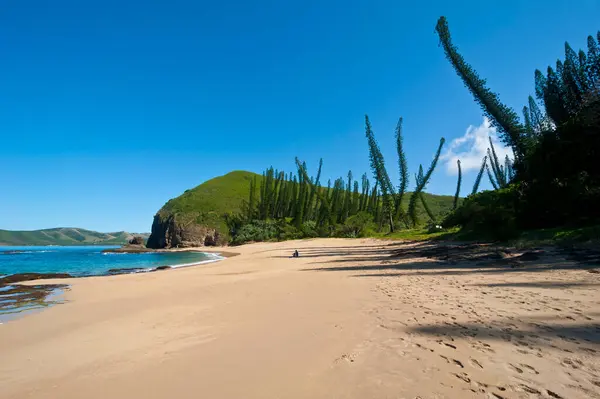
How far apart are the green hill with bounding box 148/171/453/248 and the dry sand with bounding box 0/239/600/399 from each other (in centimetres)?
8661

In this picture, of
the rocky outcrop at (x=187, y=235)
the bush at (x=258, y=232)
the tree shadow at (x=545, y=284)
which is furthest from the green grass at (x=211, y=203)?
the tree shadow at (x=545, y=284)

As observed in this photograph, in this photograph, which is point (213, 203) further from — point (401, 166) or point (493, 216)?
point (493, 216)

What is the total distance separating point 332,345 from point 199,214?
11481 centimetres

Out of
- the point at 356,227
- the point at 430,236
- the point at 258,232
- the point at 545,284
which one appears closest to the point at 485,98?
the point at 430,236

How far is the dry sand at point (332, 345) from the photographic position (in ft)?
10.1

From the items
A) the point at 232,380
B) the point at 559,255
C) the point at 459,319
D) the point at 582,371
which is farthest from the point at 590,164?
the point at 232,380

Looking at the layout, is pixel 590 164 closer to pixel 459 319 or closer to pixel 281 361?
pixel 459 319

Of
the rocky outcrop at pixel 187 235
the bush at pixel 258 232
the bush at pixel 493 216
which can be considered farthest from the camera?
the rocky outcrop at pixel 187 235

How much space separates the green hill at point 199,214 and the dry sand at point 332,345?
3410 inches

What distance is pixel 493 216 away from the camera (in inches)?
736

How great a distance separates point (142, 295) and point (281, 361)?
810cm

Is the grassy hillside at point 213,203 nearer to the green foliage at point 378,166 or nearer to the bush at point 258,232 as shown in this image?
the bush at point 258,232

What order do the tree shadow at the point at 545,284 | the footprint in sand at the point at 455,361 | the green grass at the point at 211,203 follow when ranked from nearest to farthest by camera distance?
the footprint in sand at the point at 455,361 < the tree shadow at the point at 545,284 < the green grass at the point at 211,203

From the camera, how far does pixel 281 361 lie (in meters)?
3.85
